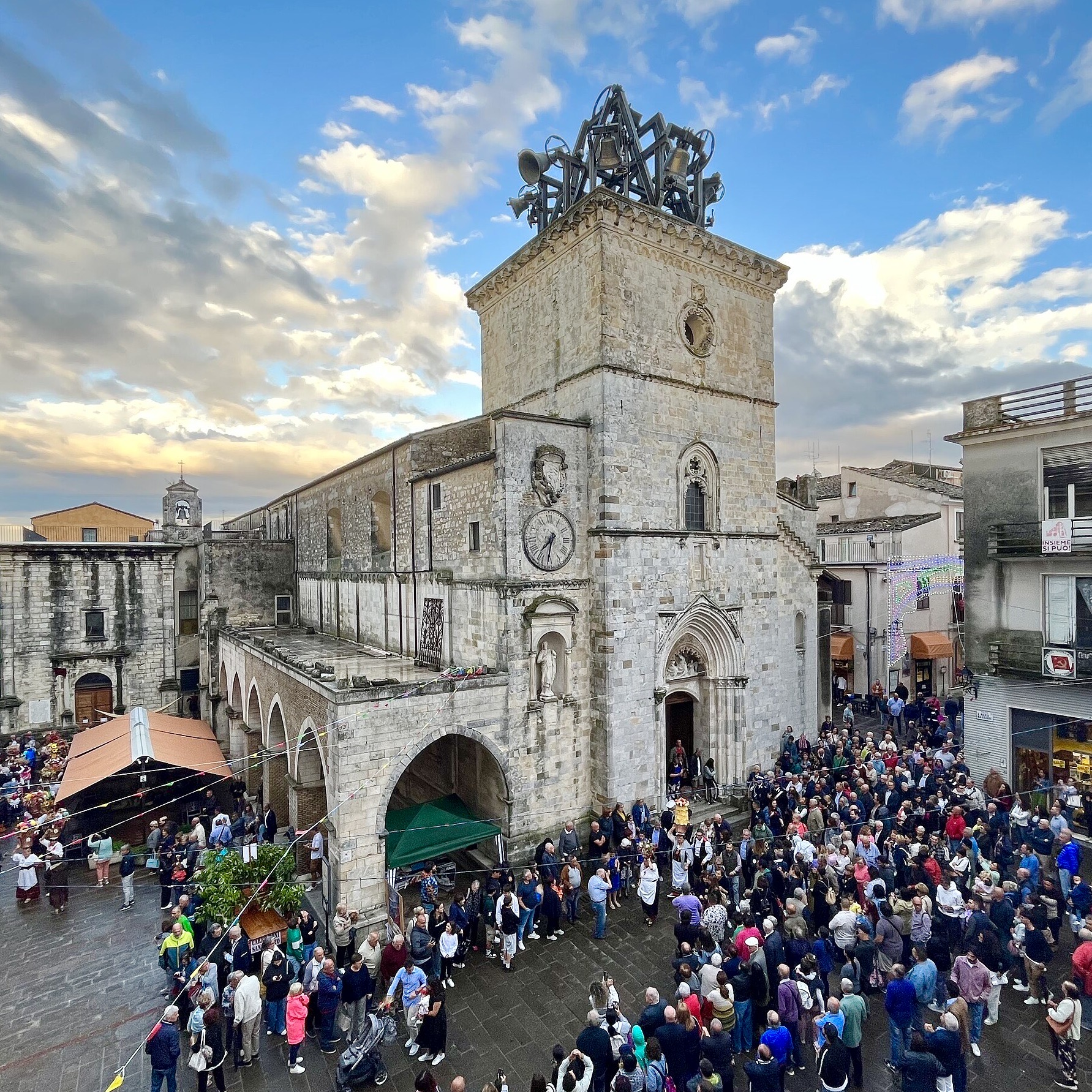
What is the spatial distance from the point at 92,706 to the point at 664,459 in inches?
981

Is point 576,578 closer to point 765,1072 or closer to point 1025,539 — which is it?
point 765,1072

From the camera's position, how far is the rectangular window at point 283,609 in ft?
95.1

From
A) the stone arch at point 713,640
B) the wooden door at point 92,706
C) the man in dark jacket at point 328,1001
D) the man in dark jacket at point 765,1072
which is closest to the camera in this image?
the man in dark jacket at point 765,1072

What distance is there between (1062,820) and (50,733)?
31.3 m

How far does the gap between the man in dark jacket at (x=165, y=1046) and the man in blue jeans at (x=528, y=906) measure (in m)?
5.31

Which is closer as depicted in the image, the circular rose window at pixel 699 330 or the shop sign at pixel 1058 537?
the shop sign at pixel 1058 537

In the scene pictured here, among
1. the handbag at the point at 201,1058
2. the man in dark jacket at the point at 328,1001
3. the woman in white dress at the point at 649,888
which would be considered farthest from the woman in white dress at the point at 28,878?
the woman in white dress at the point at 649,888

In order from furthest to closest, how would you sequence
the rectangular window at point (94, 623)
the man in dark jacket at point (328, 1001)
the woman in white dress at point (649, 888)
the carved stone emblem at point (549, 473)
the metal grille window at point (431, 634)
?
the rectangular window at point (94, 623) < the metal grille window at point (431, 634) < the carved stone emblem at point (549, 473) < the woman in white dress at point (649, 888) < the man in dark jacket at point (328, 1001)

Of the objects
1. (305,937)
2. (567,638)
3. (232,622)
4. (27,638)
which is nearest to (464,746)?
(567,638)

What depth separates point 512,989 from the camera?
10.3m

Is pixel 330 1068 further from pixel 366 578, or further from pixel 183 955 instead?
pixel 366 578

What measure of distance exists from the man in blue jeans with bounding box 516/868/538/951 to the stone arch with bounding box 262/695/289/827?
8.15 m

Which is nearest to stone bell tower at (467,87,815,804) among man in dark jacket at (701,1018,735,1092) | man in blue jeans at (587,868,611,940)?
man in blue jeans at (587,868,611,940)

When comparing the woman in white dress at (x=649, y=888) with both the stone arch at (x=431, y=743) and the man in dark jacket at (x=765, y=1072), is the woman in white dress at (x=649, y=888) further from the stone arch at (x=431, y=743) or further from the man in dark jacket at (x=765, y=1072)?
the man in dark jacket at (x=765, y=1072)
